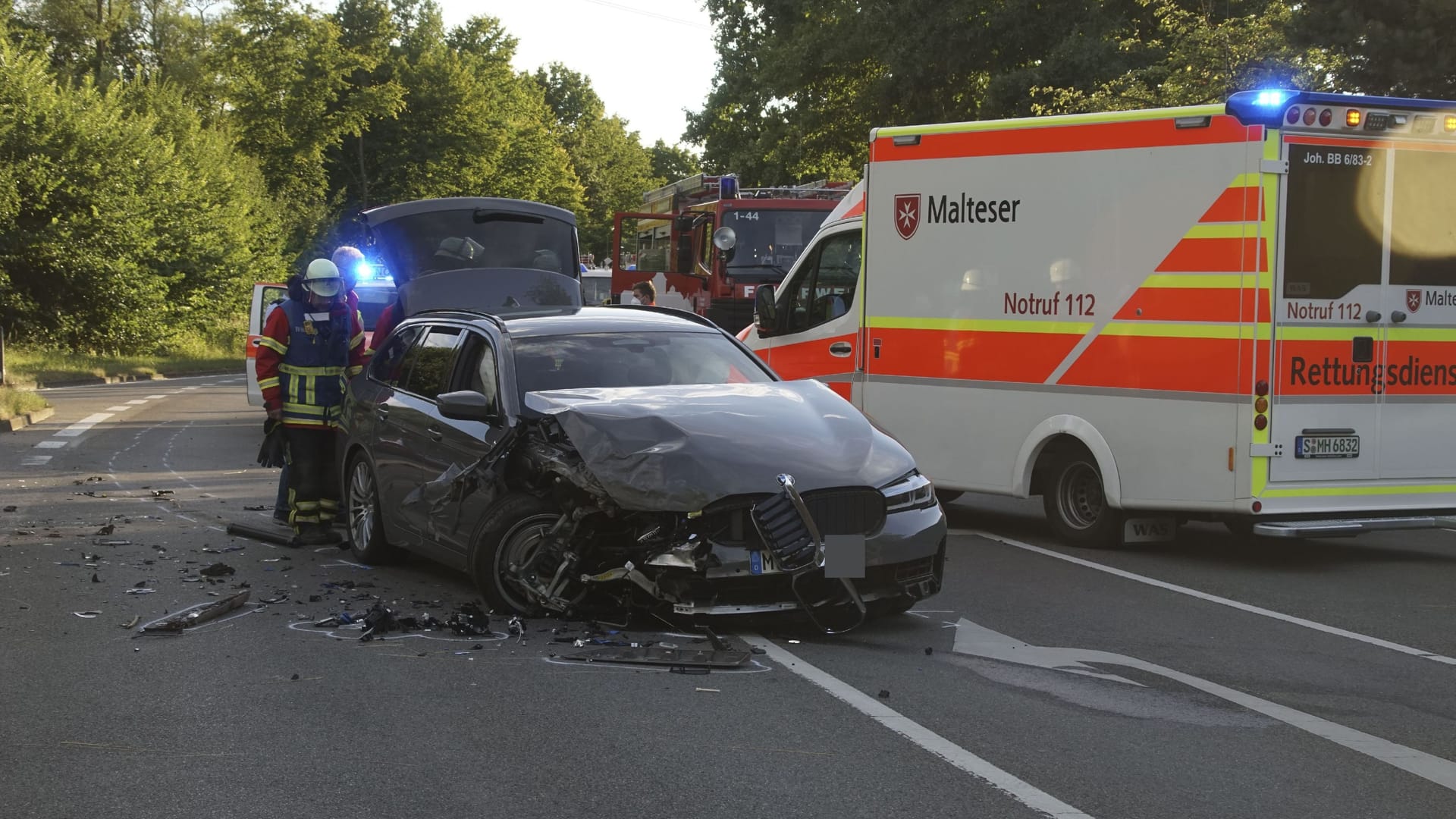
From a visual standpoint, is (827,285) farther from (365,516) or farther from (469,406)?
(469,406)

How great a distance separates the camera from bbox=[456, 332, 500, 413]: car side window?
8352 millimetres

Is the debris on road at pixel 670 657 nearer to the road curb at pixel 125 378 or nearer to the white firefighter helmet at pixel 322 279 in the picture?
the white firefighter helmet at pixel 322 279

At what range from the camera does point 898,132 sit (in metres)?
11.5

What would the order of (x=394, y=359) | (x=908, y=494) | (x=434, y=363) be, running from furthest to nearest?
1. (x=394, y=359)
2. (x=434, y=363)
3. (x=908, y=494)

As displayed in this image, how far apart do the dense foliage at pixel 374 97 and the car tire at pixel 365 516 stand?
10.7 meters

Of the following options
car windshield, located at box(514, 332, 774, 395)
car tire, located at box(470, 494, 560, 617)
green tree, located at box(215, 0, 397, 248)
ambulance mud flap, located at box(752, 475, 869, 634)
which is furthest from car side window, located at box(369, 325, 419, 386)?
green tree, located at box(215, 0, 397, 248)

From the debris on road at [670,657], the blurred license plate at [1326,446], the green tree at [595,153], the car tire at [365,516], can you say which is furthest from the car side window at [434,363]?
the green tree at [595,153]

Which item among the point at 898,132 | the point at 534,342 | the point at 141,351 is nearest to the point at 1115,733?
the point at 534,342

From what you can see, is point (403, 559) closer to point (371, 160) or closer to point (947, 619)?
point (947, 619)

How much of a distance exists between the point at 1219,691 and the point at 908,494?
1742mm

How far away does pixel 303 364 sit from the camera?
10.7 metres

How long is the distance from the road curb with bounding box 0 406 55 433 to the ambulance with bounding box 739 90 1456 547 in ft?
44.3

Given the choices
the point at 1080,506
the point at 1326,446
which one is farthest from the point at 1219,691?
the point at 1080,506

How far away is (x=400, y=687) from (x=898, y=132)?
Answer: 6.64 m
